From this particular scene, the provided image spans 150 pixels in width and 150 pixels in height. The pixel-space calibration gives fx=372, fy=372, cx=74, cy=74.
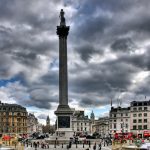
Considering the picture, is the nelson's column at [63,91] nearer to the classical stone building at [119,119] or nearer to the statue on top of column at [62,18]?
the statue on top of column at [62,18]

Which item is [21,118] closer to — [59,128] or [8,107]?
[8,107]

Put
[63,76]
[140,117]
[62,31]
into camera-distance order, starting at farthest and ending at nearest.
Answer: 1. [140,117]
2. [62,31]
3. [63,76]

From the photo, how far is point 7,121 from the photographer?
591ft

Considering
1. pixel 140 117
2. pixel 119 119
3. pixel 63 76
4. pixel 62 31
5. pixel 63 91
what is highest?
pixel 62 31

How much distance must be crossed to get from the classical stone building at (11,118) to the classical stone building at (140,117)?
57.5 meters

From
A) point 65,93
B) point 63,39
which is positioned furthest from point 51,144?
point 63,39

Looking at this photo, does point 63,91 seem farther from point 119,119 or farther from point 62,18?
point 119,119

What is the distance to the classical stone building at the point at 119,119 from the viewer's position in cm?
17475

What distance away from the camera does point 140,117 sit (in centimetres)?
16588

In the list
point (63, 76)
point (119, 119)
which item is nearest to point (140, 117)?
point (119, 119)

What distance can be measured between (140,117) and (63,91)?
2597 inches

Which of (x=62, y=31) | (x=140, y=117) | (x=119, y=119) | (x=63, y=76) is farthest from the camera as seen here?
(x=119, y=119)

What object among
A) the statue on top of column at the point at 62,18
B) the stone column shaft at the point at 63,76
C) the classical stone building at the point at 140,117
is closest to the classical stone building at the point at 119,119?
the classical stone building at the point at 140,117

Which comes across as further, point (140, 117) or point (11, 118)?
point (11, 118)
